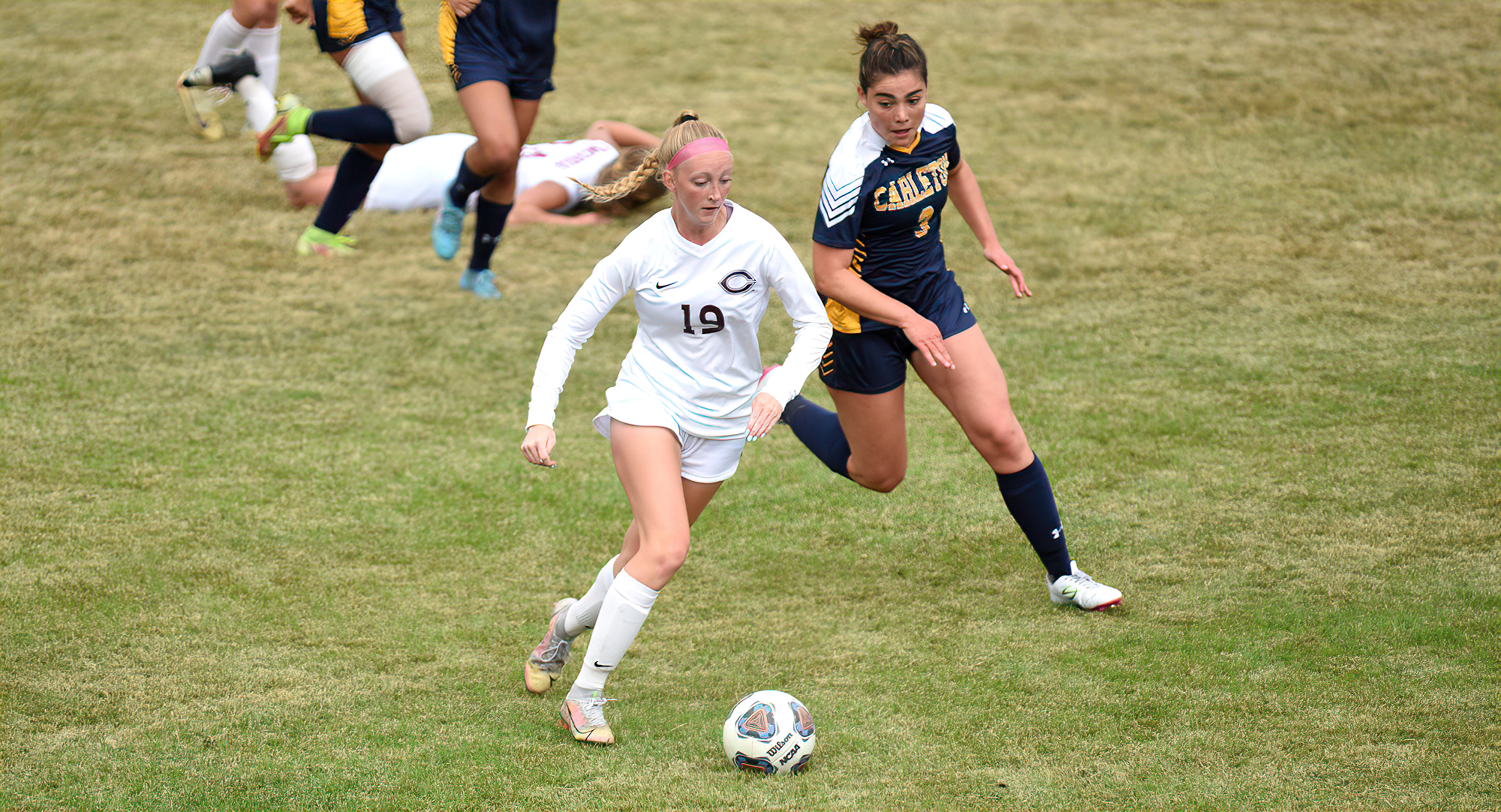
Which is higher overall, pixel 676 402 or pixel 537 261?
pixel 676 402

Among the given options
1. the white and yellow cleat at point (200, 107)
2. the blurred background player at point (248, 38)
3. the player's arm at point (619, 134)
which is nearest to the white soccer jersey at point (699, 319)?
the blurred background player at point (248, 38)

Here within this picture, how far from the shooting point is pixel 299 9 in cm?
627

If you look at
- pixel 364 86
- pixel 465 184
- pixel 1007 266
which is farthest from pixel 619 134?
pixel 1007 266

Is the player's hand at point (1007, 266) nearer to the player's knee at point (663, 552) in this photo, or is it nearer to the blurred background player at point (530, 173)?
the player's knee at point (663, 552)

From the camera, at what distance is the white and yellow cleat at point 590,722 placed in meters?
3.77

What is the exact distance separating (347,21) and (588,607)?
3947mm

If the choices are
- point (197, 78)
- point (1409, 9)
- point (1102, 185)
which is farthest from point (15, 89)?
point (1409, 9)

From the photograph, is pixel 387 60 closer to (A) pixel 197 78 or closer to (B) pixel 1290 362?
(A) pixel 197 78

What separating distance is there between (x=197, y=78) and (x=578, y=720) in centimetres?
483

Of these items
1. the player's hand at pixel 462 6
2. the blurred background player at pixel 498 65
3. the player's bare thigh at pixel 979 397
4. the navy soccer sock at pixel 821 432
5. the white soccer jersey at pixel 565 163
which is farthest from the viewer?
the white soccer jersey at pixel 565 163

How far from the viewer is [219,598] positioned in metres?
4.64

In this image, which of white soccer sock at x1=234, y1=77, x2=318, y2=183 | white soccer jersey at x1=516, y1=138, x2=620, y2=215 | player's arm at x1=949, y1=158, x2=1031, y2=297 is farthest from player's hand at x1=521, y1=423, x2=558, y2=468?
white soccer jersey at x1=516, y1=138, x2=620, y2=215

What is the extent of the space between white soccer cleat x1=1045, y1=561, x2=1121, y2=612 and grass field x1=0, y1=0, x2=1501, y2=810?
0.08m

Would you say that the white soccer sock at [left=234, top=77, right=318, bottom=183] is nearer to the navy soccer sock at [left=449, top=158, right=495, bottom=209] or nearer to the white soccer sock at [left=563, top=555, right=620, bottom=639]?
the navy soccer sock at [left=449, top=158, right=495, bottom=209]
